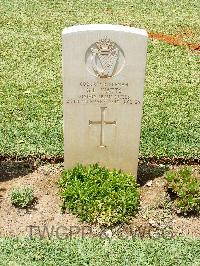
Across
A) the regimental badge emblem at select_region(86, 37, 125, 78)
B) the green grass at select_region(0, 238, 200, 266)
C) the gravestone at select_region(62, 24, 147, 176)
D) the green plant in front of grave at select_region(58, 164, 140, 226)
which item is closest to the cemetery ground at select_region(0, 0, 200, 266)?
the green grass at select_region(0, 238, 200, 266)

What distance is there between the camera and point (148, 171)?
684 cm

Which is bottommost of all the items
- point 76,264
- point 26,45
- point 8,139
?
point 76,264

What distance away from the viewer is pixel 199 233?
588cm

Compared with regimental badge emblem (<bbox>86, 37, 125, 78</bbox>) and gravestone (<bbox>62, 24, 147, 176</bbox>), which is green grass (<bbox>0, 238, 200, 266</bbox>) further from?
regimental badge emblem (<bbox>86, 37, 125, 78</bbox>)

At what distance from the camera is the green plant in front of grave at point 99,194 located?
231 inches

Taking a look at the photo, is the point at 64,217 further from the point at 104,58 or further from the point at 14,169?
the point at 104,58

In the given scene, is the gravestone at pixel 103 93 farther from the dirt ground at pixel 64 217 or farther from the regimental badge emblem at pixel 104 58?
the dirt ground at pixel 64 217

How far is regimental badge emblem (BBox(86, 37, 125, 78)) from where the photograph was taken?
5.49 meters

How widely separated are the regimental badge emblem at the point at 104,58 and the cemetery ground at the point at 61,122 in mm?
1682

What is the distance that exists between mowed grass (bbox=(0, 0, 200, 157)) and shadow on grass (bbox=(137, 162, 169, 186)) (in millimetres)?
219

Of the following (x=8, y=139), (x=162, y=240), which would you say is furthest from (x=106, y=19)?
(x=162, y=240)

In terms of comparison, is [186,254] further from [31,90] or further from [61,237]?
[31,90]

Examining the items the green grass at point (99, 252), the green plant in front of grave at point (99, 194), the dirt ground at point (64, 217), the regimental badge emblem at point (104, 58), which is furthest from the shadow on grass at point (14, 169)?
the regimental badge emblem at point (104, 58)

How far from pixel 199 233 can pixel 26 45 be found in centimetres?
611
